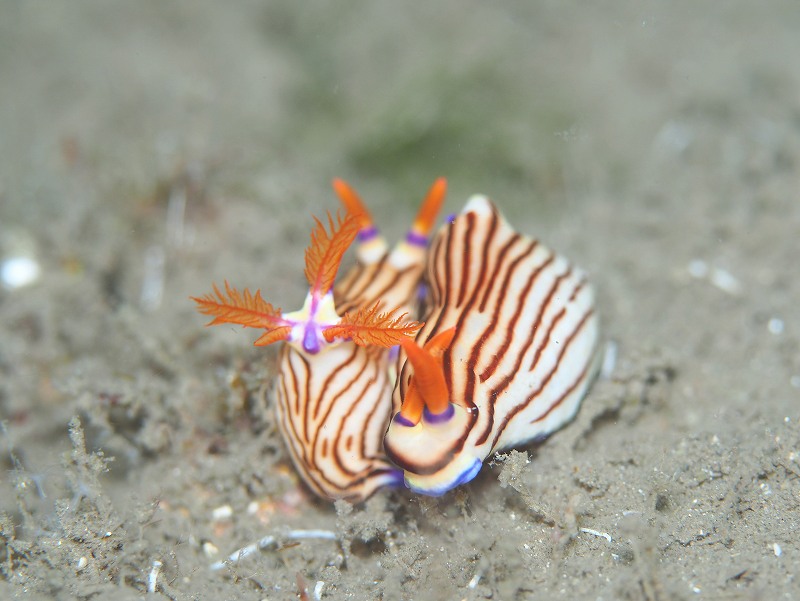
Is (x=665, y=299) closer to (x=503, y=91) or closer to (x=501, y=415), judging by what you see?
(x=501, y=415)

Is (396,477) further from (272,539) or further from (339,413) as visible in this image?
(272,539)

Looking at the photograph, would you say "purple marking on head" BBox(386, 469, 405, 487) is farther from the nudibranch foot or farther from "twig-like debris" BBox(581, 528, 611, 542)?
"twig-like debris" BBox(581, 528, 611, 542)

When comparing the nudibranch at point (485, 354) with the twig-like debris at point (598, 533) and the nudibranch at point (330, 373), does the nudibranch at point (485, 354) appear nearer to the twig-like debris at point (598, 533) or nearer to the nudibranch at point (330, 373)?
the nudibranch at point (330, 373)

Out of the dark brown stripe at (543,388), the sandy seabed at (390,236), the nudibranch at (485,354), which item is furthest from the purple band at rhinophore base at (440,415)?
the sandy seabed at (390,236)

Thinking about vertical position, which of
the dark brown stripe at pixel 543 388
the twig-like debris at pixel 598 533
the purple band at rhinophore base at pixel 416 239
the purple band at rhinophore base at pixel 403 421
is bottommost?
→ the twig-like debris at pixel 598 533

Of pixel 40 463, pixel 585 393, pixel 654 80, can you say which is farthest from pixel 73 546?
pixel 654 80

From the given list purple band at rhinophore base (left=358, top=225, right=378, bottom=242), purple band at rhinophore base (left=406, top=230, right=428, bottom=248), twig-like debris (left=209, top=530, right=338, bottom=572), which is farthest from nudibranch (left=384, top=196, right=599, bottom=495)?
twig-like debris (left=209, top=530, right=338, bottom=572)
